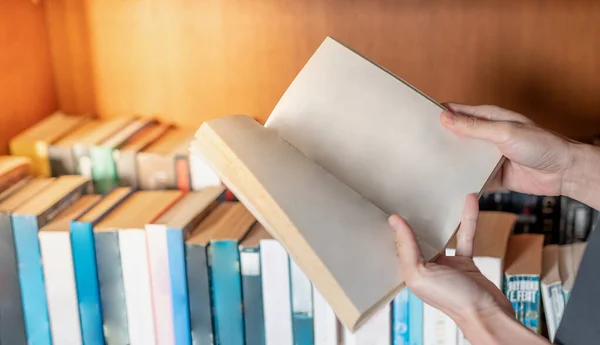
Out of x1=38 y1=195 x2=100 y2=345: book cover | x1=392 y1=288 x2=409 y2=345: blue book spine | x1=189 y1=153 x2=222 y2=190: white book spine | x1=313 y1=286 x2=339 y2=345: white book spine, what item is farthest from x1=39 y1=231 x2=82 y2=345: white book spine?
x1=392 y1=288 x2=409 y2=345: blue book spine

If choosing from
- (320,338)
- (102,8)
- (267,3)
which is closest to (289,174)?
(320,338)

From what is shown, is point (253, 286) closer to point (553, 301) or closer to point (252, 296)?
point (252, 296)

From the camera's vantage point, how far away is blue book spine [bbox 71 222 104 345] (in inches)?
40.0

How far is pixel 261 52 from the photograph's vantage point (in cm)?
126

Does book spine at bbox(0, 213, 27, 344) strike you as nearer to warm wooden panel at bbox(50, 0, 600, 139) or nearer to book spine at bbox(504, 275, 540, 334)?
warm wooden panel at bbox(50, 0, 600, 139)

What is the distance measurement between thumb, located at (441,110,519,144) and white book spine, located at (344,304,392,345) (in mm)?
290

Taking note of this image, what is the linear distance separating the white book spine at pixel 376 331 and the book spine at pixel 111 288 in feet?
1.08

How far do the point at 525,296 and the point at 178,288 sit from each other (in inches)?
18.1

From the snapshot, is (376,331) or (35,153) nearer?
(376,331)

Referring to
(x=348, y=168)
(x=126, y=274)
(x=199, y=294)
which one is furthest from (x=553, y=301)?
(x=126, y=274)

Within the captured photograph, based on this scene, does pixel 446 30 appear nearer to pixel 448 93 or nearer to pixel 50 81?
pixel 448 93

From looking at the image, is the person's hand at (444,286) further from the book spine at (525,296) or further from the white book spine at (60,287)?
the white book spine at (60,287)

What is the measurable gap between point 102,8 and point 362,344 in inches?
28.4

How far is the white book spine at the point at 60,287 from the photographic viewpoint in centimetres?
102
